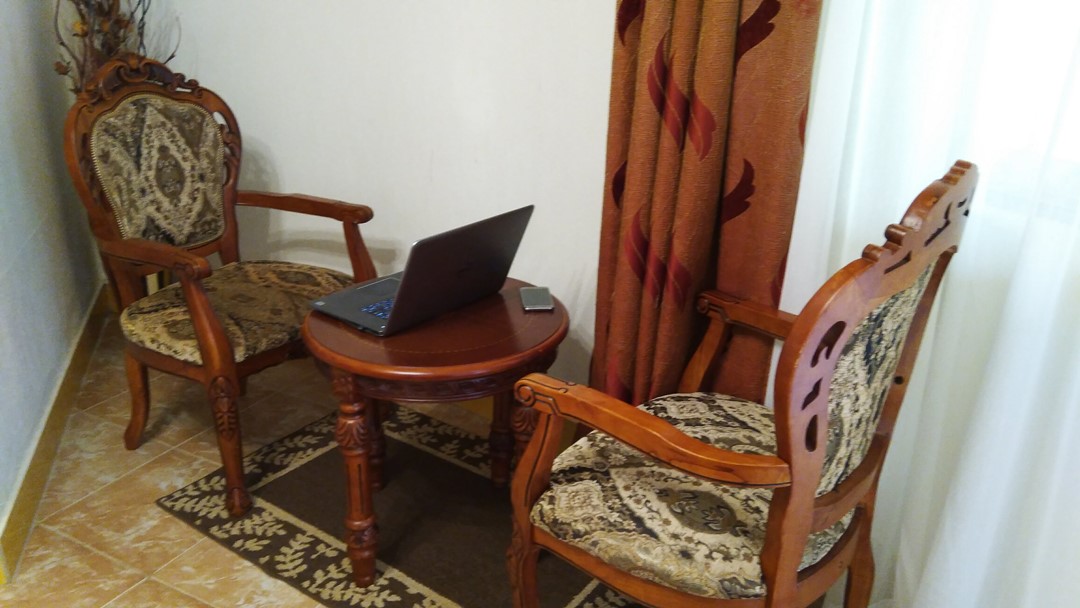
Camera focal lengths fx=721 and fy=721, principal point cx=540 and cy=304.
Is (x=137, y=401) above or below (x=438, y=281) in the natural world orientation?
below

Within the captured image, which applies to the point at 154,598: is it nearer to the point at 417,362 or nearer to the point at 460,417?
the point at 417,362

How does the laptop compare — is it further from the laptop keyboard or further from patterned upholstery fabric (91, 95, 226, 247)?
patterned upholstery fabric (91, 95, 226, 247)

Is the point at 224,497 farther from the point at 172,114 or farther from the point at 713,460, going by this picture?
the point at 713,460

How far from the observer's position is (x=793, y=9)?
1328 millimetres

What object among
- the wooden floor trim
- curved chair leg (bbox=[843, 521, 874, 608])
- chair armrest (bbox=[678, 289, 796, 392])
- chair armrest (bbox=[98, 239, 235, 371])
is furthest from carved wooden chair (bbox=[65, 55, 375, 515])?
curved chair leg (bbox=[843, 521, 874, 608])

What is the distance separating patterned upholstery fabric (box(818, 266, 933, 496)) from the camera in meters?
1.00

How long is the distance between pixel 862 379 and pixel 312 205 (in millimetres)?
1668

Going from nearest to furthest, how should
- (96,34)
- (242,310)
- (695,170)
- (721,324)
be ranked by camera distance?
1. (695,170)
2. (721,324)
3. (242,310)
4. (96,34)

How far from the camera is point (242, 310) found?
1939 mm

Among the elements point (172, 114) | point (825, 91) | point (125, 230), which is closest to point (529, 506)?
point (825, 91)

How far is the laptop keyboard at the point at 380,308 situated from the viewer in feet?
5.19

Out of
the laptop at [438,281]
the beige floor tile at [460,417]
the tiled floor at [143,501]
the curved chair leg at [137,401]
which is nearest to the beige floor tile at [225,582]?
the tiled floor at [143,501]

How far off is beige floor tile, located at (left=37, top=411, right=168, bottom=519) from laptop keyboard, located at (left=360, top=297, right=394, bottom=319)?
1.05m

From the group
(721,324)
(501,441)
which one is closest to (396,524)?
(501,441)
